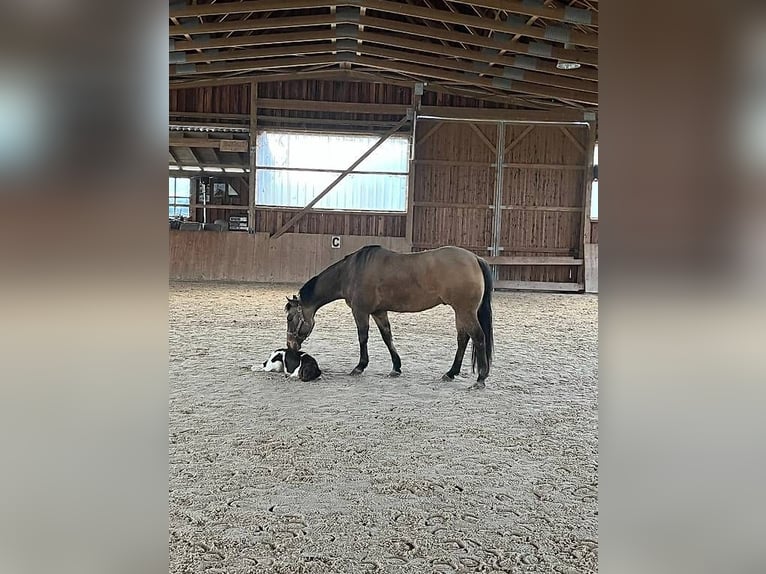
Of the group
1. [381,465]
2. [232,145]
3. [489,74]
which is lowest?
[381,465]

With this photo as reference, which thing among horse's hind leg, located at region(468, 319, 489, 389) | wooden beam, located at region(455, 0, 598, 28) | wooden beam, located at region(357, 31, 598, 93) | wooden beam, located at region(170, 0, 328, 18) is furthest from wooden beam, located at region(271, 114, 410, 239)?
horse's hind leg, located at region(468, 319, 489, 389)

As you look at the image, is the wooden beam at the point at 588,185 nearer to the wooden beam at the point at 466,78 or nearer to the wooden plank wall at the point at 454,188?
the wooden beam at the point at 466,78

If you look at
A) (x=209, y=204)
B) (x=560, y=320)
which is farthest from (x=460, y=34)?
(x=209, y=204)

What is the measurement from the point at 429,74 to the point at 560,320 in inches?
269

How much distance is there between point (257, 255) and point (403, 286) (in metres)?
9.70

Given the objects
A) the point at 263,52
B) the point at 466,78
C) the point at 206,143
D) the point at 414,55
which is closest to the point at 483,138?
the point at 466,78

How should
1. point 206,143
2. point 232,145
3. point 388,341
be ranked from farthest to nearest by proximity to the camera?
A: 1. point 232,145
2. point 206,143
3. point 388,341

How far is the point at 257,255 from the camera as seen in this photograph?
14969 mm

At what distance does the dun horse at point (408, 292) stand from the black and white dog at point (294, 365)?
0.48 feet

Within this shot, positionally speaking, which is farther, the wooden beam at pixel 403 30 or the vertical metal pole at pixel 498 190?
the vertical metal pole at pixel 498 190

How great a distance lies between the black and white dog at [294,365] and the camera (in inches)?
221

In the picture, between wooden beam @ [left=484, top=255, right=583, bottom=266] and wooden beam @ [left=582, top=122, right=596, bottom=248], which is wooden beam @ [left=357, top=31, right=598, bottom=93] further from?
wooden beam @ [left=484, top=255, right=583, bottom=266]

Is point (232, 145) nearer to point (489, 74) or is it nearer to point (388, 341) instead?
point (489, 74)

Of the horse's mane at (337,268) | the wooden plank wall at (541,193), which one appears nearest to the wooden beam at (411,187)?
the wooden plank wall at (541,193)
